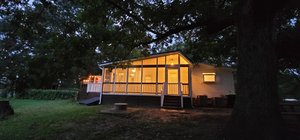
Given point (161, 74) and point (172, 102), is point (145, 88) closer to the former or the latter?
point (161, 74)

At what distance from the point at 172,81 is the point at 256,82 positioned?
11.1m

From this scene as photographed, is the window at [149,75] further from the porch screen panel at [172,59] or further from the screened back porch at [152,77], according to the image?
the porch screen panel at [172,59]

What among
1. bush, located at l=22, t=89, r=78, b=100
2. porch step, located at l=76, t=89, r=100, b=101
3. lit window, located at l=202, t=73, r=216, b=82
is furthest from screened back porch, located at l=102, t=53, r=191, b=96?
bush, located at l=22, t=89, r=78, b=100

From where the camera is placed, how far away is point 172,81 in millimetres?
15750

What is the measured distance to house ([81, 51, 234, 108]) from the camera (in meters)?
14.2

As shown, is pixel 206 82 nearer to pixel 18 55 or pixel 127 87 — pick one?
pixel 127 87

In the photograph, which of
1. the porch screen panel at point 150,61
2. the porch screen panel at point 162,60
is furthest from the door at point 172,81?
the porch screen panel at point 150,61

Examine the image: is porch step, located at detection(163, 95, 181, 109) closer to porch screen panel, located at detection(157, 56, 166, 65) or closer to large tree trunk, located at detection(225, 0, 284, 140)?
porch screen panel, located at detection(157, 56, 166, 65)

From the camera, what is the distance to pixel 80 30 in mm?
8266

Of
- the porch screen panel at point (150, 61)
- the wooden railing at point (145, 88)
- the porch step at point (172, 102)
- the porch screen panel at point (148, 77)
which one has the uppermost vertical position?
the porch screen panel at point (150, 61)

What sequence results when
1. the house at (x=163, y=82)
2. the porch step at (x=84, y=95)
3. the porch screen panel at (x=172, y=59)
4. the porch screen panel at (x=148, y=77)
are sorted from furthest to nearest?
1. the porch step at (x=84, y=95)
2. the porch screen panel at (x=172, y=59)
3. the porch screen panel at (x=148, y=77)
4. the house at (x=163, y=82)

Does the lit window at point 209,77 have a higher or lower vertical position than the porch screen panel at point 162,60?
lower

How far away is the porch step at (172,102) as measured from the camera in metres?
13.2

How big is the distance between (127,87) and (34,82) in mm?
7573
